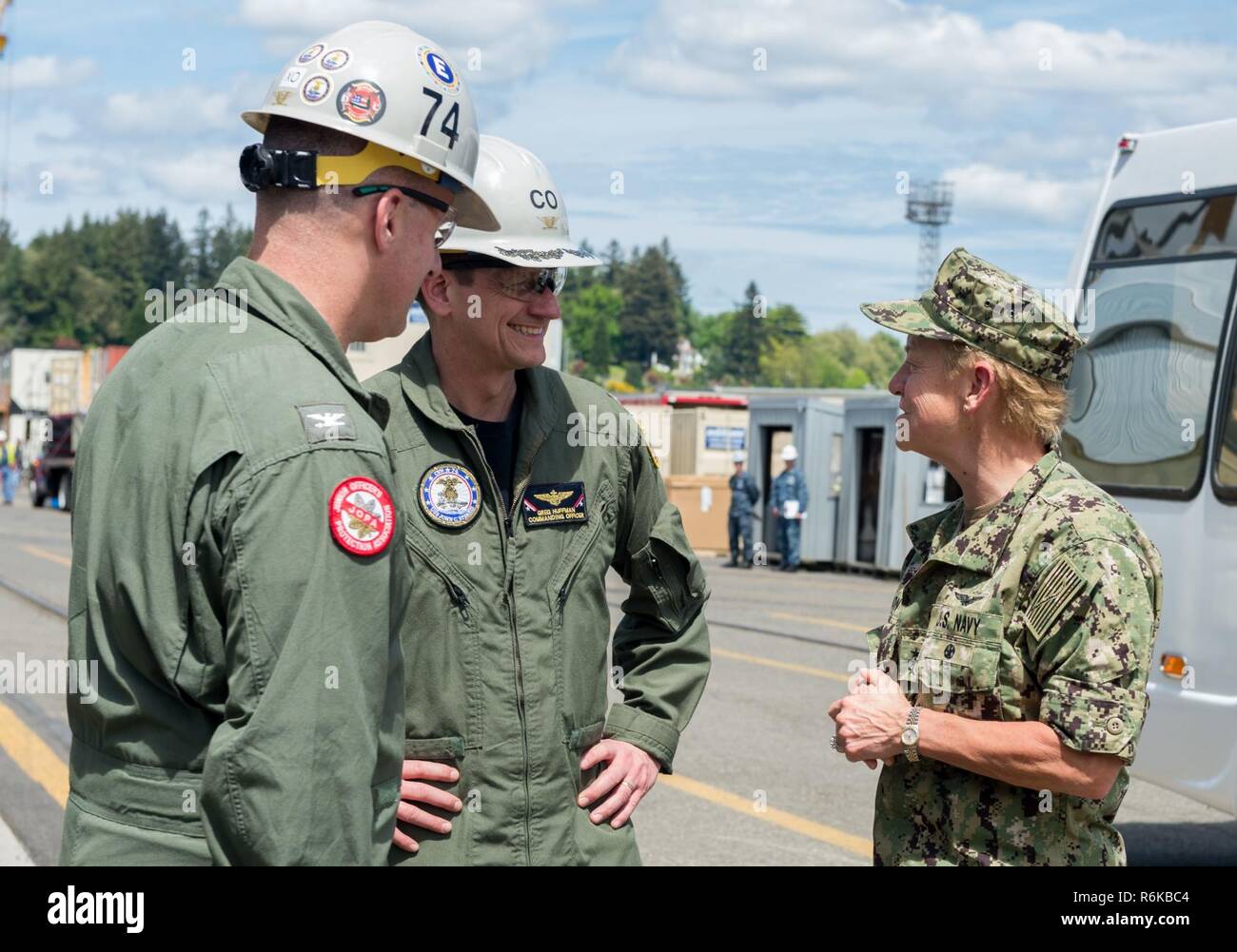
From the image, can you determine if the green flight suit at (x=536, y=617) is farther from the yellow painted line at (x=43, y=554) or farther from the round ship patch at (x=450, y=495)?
the yellow painted line at (x=43, y=554)

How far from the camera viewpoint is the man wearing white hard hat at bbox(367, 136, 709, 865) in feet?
9.38

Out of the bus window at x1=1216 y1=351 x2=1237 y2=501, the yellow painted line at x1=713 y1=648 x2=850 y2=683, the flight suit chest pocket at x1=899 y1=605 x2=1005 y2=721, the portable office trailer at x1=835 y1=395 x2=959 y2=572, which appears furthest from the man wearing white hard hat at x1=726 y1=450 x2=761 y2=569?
the flight suit chest pocket at x1=899 y1=605 x2=1005 y2=721

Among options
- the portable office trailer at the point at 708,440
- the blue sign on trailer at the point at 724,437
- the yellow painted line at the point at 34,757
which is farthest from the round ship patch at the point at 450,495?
the blue sign on trailer at the point at 724,437

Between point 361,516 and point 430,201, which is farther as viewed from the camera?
point 430,201

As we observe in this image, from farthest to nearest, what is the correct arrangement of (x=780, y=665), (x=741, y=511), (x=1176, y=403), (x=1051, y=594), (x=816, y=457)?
(x=741, y=511) < (x=816, y=457) < (x=780, y=665) < (x=1176, y=403) < (x=1051, y=594)

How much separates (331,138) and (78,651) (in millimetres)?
769

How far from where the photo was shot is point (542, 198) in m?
3.22

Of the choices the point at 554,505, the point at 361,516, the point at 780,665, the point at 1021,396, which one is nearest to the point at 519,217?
the point at 554,505

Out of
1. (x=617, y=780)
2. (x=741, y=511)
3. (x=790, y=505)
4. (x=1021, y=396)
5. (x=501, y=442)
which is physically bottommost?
(x=741, y=511)

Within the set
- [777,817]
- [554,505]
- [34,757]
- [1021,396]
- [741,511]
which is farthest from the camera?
[741,511]

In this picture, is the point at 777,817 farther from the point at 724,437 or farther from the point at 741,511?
the point at 724,437

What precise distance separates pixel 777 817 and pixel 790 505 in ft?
55.2
